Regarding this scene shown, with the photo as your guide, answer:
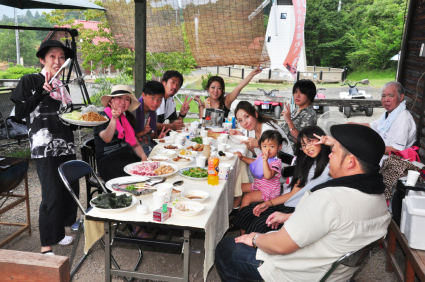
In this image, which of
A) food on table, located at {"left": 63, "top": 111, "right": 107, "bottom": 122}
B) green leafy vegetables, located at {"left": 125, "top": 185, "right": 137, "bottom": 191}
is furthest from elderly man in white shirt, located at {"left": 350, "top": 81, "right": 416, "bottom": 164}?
food on table, located at {"left": 63, "top": 111, "right": 107, "bottom": 122}

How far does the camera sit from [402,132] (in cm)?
404

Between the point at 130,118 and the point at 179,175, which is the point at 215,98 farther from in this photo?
the point at 179,175

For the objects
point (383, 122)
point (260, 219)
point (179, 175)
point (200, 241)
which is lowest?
point (200, 241)

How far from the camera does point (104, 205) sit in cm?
224

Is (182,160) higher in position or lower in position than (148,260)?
higher

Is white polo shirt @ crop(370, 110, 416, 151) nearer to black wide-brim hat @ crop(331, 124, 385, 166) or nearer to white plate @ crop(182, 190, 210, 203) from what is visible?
black wide-brim hat @ crop(331, 124, 385, 166)

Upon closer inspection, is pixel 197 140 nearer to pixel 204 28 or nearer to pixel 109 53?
pixel 204 28

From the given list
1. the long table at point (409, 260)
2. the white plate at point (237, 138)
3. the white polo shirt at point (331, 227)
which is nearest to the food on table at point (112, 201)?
the white polo shirt at point (331, 227)

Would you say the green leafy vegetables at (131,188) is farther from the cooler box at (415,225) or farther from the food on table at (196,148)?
the cooler box at (415,225)

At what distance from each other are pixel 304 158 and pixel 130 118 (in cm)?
188

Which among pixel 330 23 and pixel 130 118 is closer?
pixel 130 118

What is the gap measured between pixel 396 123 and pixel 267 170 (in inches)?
75.3

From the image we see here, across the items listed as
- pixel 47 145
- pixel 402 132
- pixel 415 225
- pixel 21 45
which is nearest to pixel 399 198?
pixel 415 225

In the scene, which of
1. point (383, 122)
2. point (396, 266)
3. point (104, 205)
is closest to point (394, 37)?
point (383, 122)
